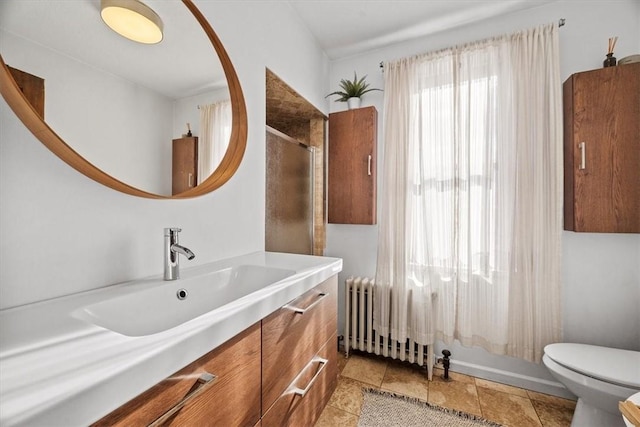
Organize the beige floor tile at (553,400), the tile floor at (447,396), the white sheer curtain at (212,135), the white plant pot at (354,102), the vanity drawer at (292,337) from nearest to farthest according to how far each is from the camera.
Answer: the vanity drawer at (292,337) → the white sheer curtain at (212,135) → the tile floor at (447,396) → the beige floor tile at (553,400) → the white plant pot at (354,102)

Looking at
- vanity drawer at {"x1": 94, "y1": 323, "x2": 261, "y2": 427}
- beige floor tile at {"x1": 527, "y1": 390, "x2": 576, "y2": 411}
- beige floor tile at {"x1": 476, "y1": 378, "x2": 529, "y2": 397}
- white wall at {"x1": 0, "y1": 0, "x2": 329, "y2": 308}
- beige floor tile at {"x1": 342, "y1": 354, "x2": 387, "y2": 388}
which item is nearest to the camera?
vanity drawer at {"x1": 94, "y1": 323, "x2": 261, "y2": 427}

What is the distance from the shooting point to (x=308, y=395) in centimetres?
107

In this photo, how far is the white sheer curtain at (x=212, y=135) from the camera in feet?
3.69

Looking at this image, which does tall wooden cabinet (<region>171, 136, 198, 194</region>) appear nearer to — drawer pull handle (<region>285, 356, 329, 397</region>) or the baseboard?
drawer pull handle (<region>285, 356, 329, 397</region>)

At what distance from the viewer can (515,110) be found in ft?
5.62

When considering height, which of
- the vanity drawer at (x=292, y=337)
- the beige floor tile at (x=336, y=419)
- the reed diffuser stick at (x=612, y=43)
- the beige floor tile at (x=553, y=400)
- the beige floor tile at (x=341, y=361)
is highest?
the reed diffuser stick at (x=612, y=43)

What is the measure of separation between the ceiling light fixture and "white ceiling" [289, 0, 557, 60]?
1.13 m

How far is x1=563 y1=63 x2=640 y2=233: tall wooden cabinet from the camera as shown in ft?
4.72

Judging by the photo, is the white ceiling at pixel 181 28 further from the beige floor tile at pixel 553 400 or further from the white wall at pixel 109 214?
the beige floor tile at pixel 553 400

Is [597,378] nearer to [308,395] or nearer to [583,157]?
[583,157]

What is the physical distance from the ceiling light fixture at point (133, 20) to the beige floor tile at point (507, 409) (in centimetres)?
242

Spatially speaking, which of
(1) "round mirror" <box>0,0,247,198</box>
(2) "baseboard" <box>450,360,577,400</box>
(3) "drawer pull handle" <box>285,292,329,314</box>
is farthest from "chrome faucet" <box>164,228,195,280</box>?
(2) "baseboard" <box>450,360,577,400</box>

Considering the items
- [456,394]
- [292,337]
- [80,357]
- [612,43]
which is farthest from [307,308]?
[612,43]

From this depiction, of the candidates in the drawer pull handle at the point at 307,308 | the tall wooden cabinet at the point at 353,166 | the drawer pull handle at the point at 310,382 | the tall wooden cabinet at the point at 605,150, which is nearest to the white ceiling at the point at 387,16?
the tall wooden cabinet at the point at 353,166
